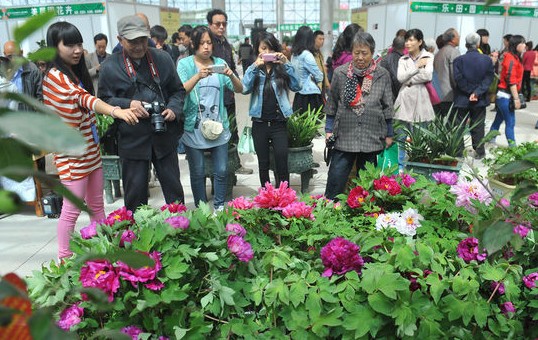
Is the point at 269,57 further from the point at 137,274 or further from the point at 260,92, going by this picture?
the point at 137,274

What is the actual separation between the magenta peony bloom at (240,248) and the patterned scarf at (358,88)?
2164 millimetres

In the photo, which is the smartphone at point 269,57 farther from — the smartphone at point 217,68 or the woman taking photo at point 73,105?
the woman taking photo at point 73,105

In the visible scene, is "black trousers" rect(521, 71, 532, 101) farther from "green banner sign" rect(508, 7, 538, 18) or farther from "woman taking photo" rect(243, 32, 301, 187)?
"woman taking photo" rect(243, 32, 301, 187)

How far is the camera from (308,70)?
6176 millimetres

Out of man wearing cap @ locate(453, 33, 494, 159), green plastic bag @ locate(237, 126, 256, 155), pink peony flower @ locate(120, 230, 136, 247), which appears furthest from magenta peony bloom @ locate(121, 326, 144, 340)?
man wearing cap @ locate(453, 33, 494, 159)

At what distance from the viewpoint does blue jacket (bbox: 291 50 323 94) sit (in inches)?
238

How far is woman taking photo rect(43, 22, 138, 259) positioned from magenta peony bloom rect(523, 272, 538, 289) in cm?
225

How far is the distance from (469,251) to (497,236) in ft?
3.02

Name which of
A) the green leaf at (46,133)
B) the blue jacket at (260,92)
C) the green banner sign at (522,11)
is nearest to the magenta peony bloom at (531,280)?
the green leaf at (46,133)

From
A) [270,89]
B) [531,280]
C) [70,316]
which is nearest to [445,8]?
[270,89]

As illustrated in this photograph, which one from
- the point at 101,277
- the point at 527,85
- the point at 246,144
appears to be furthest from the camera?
the point at 527,85

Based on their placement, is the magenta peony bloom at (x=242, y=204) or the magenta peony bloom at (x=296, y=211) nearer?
the magenta peony bloom at (x=296, y=211)

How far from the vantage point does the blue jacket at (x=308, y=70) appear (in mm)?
6051

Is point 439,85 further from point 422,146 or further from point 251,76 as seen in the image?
point 251,76
